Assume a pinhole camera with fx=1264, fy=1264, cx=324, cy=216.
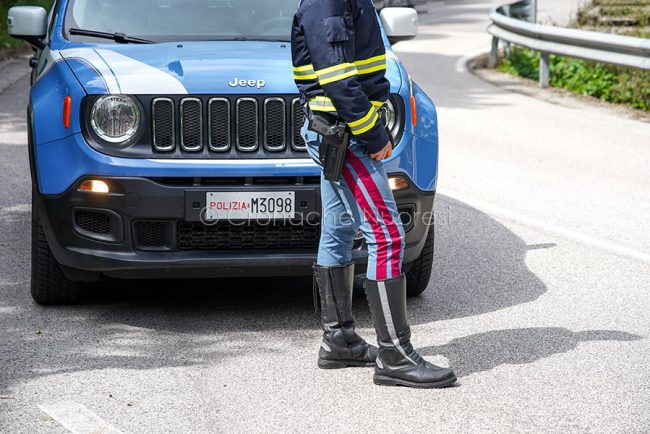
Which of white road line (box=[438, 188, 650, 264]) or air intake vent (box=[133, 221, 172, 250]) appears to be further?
white road line (box=[438, 188, 650, 264])

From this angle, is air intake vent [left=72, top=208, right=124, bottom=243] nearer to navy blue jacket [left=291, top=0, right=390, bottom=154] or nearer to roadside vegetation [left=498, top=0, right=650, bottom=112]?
navy blue jacket [left=291, top=0, right=390, bottom=154]

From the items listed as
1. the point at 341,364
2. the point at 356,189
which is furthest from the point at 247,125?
the point at 341,364

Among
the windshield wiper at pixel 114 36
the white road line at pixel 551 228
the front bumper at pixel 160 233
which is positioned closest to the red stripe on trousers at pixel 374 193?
the front bumper at pixel 160 233

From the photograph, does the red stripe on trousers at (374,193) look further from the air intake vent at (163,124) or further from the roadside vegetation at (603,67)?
the roadside vegetation at (603,67)

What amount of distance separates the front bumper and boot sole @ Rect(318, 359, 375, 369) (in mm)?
563

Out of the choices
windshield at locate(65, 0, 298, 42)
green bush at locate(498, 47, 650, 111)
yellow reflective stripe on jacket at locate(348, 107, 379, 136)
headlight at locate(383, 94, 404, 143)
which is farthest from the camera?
green bush at locate(498, 47, 650, 111)

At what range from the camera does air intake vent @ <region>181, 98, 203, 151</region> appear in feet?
19.1

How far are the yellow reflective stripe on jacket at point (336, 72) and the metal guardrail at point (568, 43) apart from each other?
29.6 feet

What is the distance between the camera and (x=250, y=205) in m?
5.78

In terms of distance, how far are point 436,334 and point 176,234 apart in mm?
1305

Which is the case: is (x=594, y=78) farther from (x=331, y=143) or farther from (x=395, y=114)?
(x=331, y=143)

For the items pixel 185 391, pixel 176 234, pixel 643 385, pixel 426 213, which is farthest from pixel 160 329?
pixel 643 385

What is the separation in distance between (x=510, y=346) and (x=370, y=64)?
4.93ft

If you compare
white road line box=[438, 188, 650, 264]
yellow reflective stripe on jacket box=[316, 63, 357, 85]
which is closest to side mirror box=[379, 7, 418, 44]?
white road line box=[438, 188, 650, 264]
